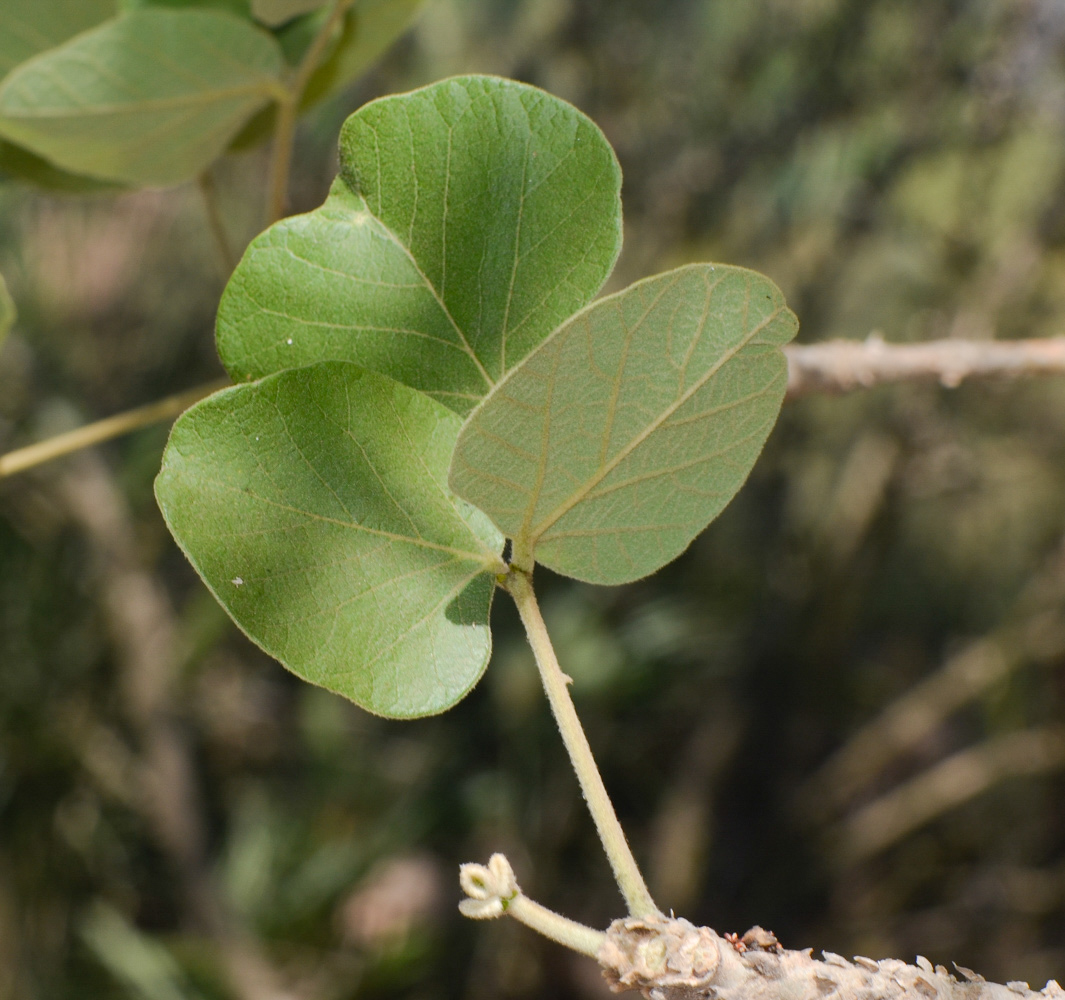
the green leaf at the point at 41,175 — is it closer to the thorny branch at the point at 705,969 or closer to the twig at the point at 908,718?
the thorny branch at the point at 705,969

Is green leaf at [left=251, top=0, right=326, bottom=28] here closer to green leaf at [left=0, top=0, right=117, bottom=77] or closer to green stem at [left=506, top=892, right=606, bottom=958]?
green leaf at [left=0, top=0, right=117, bottom=77]

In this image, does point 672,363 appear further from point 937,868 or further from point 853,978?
point 937,868

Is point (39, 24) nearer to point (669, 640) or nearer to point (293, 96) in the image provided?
point (293, 96)

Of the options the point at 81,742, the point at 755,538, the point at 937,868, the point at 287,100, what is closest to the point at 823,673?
the point at 755,538

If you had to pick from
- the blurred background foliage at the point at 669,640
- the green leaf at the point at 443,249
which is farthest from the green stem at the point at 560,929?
the blurred background foliage at the point at 669,640

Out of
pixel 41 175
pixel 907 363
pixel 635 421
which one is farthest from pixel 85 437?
pixel 907 363
